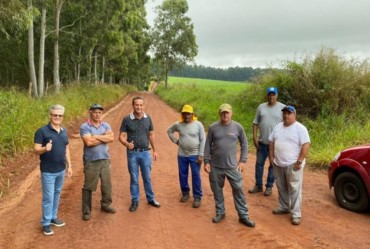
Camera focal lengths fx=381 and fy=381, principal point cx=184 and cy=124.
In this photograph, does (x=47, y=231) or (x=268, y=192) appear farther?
(x=268, y=192)

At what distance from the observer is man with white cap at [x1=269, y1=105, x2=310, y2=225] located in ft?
20.5

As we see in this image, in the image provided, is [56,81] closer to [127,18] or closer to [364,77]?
[127,18]

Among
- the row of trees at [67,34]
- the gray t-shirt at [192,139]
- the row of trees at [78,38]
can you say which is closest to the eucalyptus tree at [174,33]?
the row of trees at [78,38]

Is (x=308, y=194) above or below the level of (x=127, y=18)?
below

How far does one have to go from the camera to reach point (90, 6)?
23.5 metres

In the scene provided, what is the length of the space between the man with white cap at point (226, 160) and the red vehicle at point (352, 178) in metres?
2.01

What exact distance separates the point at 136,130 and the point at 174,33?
44.8m

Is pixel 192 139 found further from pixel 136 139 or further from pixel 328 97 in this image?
pixel 328 97

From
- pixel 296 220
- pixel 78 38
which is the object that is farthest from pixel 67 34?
pixel 296 220

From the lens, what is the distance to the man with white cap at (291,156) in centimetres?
623

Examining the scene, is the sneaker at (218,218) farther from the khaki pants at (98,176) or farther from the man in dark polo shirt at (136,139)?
the khaki pants at (98,176)

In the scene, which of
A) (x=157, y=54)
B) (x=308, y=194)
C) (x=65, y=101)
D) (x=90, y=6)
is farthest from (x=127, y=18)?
(x=157, y=54)

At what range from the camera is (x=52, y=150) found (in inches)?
221

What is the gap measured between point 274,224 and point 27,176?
18.8 feet
